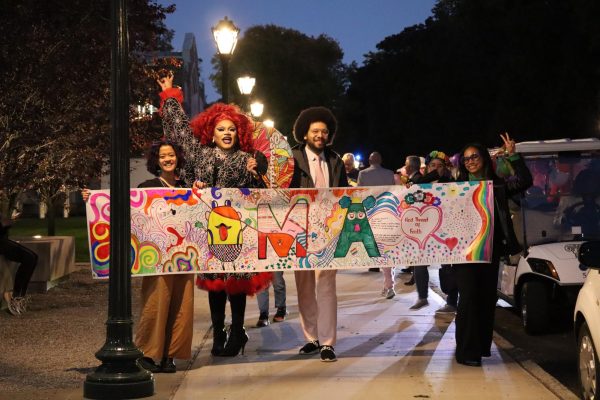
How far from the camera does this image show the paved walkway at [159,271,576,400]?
8.07 metres

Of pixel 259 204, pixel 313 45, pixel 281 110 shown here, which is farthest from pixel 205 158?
pixel 313 45

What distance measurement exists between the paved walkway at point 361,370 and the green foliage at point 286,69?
69.2 metres

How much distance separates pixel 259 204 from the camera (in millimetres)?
9680

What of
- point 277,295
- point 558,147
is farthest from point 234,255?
point 558,147

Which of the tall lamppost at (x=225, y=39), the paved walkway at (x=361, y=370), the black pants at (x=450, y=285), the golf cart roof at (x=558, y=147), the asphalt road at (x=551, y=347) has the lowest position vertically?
the asphalt road at (x=551, y=347)

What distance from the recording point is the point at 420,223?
984 centimetres

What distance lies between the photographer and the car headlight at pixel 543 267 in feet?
35.9

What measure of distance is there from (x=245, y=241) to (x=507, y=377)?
2543 millimetres

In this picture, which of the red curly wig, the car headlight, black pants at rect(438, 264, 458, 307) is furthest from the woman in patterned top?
black pants at rect(438, 264, 458, 307)

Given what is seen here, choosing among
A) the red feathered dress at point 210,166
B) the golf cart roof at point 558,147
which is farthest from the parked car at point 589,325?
the golf cart roof at point 558,147

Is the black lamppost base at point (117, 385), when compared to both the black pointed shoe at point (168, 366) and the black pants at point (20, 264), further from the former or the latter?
the black pants at point (20, 264)

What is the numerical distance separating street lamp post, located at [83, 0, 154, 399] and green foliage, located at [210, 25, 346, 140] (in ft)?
237

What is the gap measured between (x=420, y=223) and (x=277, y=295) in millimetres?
3192

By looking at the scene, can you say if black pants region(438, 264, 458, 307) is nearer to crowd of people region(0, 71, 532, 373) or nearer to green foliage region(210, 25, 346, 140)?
crowd of people region(0, 71, 532, 373)
